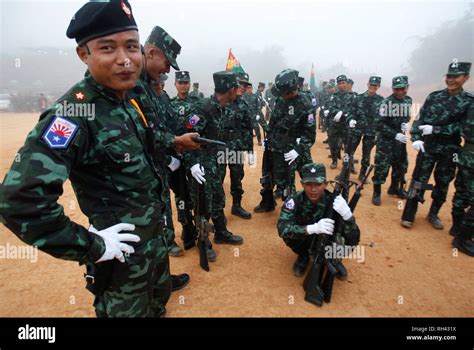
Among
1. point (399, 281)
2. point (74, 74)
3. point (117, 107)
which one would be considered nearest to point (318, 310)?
point (399, 281)

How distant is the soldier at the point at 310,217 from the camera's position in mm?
2854

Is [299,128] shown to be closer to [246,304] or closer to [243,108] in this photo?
[243,108]

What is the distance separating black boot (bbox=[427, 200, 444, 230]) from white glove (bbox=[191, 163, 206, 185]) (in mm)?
3810

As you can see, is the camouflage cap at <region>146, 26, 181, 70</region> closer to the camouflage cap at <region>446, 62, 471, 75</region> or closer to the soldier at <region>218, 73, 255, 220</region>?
the soldier at <region>218, 73, 255, 220</region>

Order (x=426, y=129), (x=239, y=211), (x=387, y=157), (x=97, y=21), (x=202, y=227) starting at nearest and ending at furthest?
(x=97, y=21) < (x=202, y=227) < (x=426, y=129) < (x=239, y=211) < (x=387, y=157)

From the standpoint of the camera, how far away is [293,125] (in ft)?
14.4

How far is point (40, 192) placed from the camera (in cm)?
105

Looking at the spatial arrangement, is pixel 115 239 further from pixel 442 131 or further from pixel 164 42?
pixel 442 131

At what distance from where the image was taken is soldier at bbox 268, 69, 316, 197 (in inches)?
163

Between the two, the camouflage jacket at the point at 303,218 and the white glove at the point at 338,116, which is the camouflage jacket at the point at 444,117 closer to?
the camouflage jacket at the point at 303,218

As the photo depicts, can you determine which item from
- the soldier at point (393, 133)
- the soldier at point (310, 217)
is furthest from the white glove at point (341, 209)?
the soldier at point (393, 133)

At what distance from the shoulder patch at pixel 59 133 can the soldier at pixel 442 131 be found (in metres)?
4.67

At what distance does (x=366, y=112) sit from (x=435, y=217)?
2918 millimetres

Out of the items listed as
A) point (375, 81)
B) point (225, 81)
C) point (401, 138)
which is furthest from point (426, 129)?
point (225, 81)
